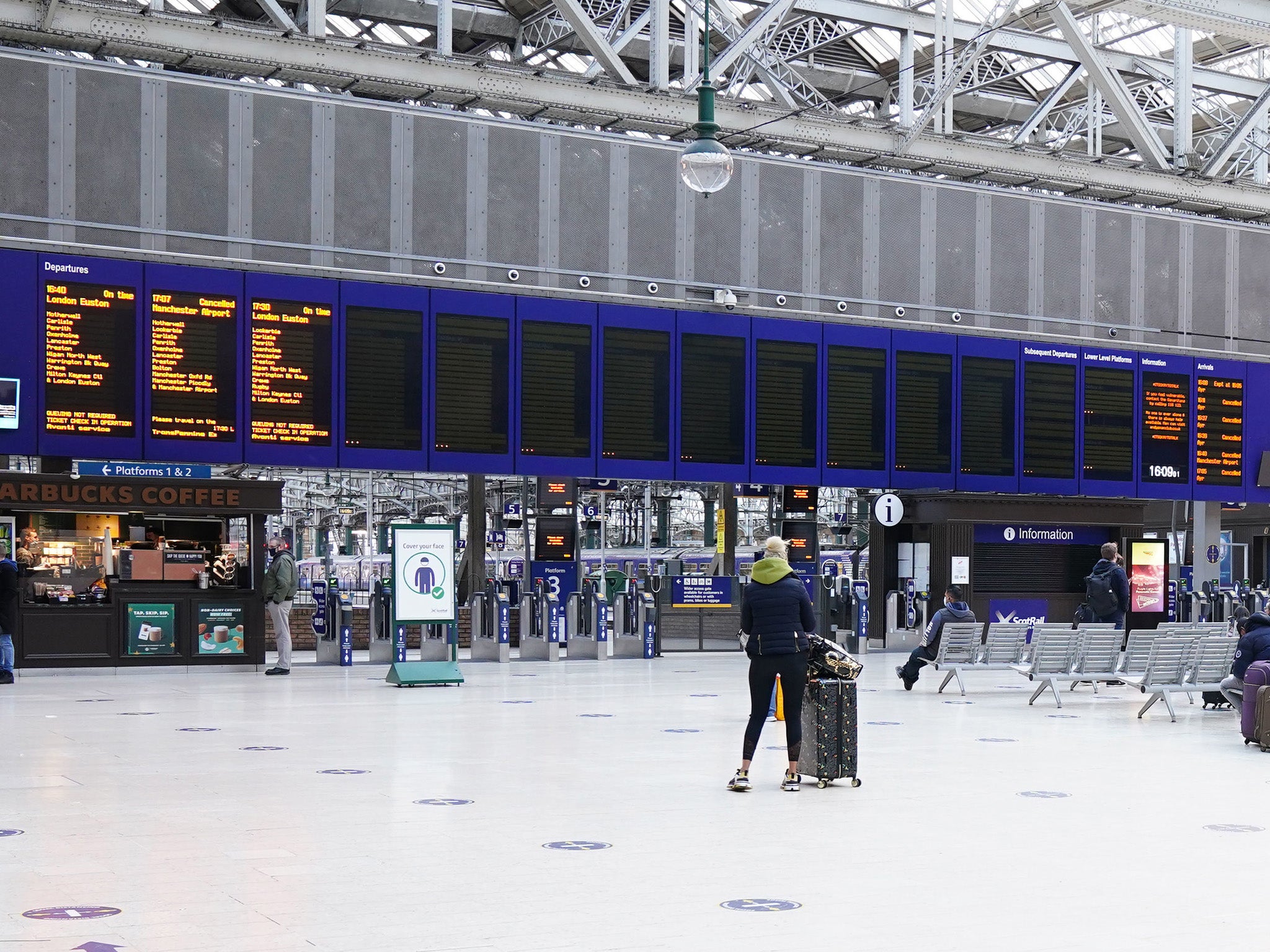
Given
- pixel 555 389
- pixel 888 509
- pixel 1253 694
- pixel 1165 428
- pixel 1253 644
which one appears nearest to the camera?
pixel 1253 694

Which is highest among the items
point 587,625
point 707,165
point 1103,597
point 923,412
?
Result: point 707,165

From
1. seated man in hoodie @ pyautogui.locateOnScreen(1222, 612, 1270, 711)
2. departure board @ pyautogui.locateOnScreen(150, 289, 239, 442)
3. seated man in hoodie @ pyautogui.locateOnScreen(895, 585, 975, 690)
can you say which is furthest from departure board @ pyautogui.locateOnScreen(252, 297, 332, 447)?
seated man in hoodie @ pyautogui.locateOnScreen(1222, 612, 1270, 711)

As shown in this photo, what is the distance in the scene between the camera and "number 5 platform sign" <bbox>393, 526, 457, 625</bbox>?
1777 centimetres

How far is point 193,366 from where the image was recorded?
19.7 metres

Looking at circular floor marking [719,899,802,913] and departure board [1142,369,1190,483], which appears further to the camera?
departure board [1142,369,1190,483]

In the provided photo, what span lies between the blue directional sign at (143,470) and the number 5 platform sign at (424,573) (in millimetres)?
3006

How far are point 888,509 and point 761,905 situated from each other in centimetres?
1829

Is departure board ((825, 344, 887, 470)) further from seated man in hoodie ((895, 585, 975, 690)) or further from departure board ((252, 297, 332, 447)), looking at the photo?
departure board ((252, 297, 332, 447))

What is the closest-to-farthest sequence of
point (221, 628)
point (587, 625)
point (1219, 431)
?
point (221, 628)
point (587, 625)
point (1219, 431)

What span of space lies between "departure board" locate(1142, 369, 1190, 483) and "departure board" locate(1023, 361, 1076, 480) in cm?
149

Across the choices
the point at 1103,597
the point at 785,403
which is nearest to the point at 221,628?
the point at 785,403

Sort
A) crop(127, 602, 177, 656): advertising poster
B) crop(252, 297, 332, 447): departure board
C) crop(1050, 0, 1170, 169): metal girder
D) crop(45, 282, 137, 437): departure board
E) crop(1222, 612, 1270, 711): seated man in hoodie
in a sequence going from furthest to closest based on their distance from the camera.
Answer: crop(1050, 0, 1170, 169): metal girder, crop(252, 297, 332, 447): departure board, crop(45, 282, 137, 437): departure board, crop(127, 602, 177, 656): advertising poster, crop(1222, 612, 1270, 711): seated man in hoodie

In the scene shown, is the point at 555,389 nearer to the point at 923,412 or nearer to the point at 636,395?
the point at 636,395

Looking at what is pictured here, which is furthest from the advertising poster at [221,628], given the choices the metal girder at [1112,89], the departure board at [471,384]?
the metal girder at [1112,89]
